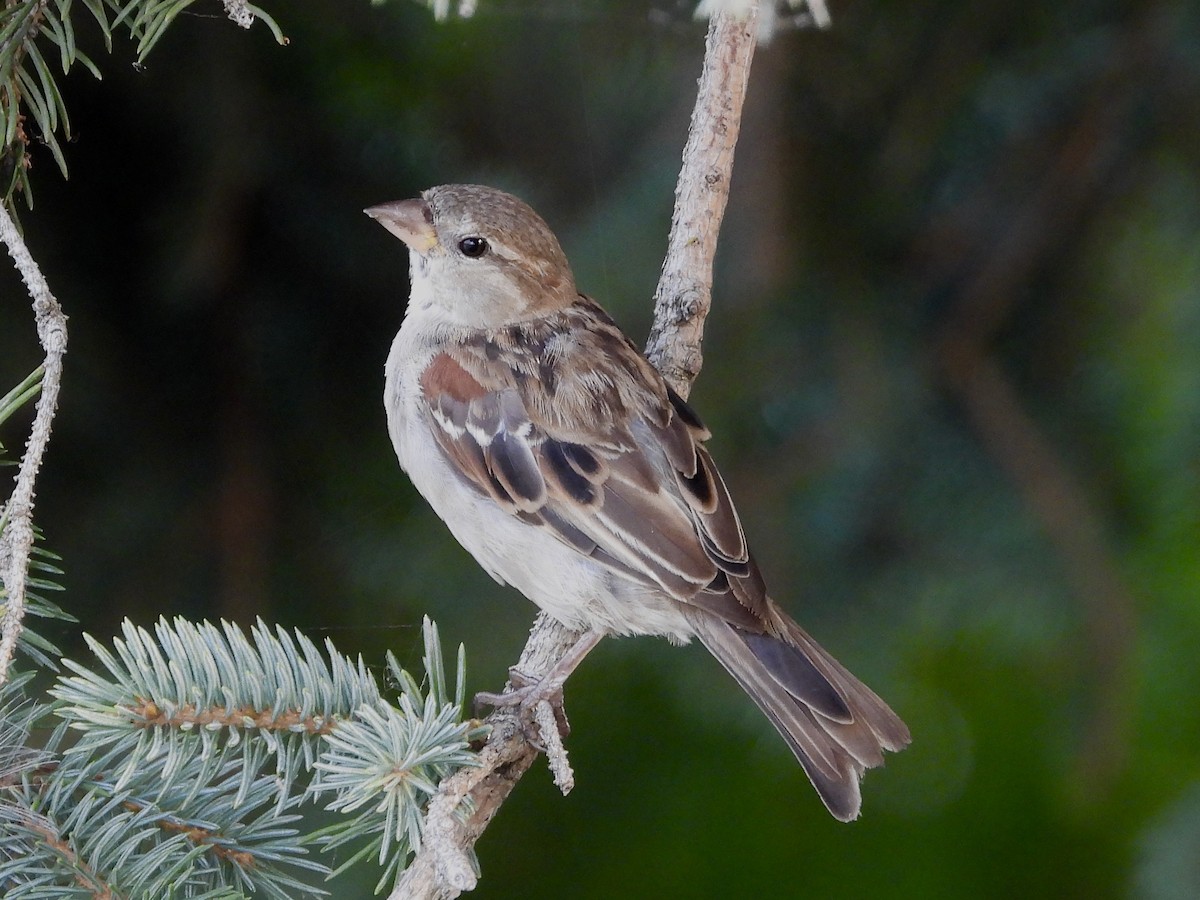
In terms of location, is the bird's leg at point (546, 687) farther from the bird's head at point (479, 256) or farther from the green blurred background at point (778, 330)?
the bird's head at point (479, 256)

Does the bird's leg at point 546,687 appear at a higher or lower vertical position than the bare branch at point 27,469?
lower

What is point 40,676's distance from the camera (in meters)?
1.95

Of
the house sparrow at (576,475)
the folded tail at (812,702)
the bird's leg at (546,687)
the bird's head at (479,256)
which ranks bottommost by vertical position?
the bird's leg at (546,687)

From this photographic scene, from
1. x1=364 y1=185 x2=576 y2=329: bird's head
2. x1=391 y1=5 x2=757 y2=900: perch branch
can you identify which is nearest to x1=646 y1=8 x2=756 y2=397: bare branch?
x1=391 y1=5 x2=757 y2=900: perch branch

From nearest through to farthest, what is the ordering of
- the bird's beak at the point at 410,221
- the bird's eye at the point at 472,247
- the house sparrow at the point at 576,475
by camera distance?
the house sparrow at the point at 576,475, the bird's beak at the point at 410,221, the bird's eye at the point at 472,247

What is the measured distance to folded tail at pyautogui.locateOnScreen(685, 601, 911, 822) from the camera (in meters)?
1.62

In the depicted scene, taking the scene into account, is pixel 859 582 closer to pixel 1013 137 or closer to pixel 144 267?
pixel 1013 137

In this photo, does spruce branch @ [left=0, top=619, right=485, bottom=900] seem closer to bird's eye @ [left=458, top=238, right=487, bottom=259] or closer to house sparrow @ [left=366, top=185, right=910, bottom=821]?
house sparrow @ [left=366, top=185, right=910, bottom=821]

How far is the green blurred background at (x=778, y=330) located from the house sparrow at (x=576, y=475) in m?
0.21

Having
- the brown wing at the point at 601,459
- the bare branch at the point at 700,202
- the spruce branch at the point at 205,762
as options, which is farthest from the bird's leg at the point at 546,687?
the bare branch at the point at 700,202

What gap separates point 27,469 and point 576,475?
85 cm

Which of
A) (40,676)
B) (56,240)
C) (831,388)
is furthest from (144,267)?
(831,388)

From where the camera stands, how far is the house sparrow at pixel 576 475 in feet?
5.70

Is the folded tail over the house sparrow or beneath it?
beneath
